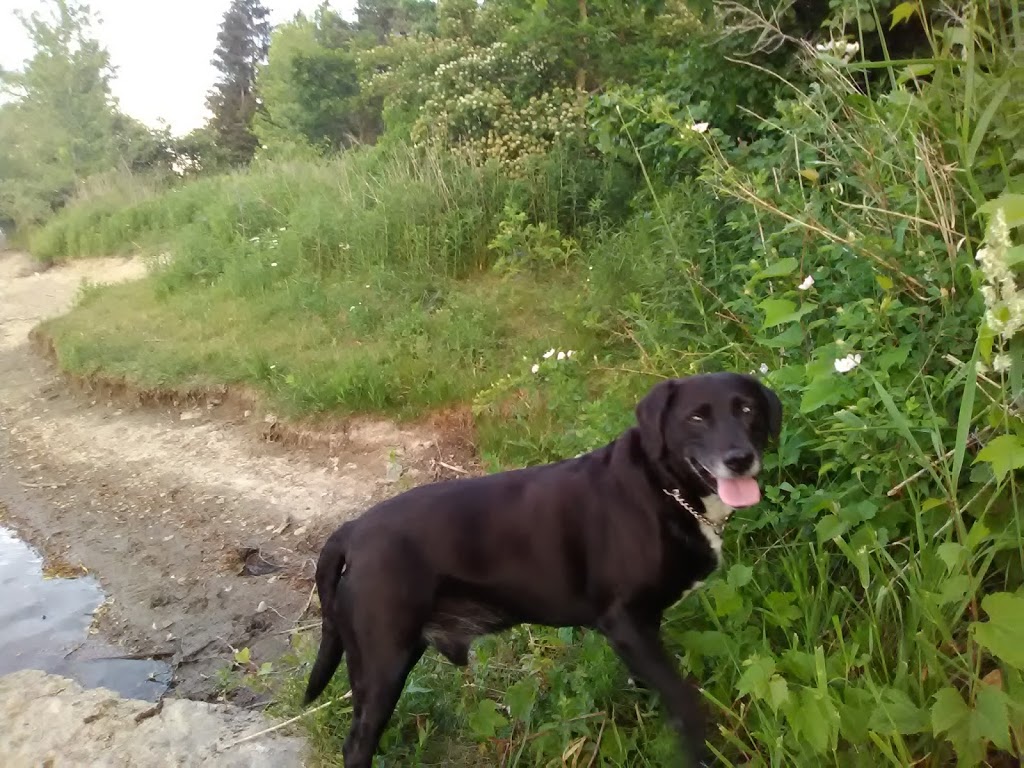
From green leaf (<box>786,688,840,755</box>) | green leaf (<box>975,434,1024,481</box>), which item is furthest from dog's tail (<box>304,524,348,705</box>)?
green leaf (<box>975,434,1024,481</box>)

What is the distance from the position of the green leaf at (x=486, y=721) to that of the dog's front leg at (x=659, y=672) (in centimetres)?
46

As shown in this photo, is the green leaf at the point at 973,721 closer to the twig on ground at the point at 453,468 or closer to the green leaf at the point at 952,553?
the green leaf at the point at 952,553

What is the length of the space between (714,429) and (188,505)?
3.75 meters

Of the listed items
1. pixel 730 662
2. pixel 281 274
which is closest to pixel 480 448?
pixel 730 662

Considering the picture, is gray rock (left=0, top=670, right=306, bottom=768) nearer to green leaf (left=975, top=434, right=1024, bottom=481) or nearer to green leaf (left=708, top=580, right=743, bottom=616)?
green leaf (left=708, top=580, right=743, bottom=616)

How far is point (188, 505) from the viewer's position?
473cm

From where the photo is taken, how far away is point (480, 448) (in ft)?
14.7

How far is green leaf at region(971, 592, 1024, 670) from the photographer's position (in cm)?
149

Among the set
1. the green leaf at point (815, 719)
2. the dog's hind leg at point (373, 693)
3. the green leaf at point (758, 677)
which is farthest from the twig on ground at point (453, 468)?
the green leaf at point (815, 719)

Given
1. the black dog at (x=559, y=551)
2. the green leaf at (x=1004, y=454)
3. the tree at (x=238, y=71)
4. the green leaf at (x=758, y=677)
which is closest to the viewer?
the green leaf at (x=1004, y=454)

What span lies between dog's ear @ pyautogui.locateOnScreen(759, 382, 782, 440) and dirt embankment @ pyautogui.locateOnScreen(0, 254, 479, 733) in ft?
7.81

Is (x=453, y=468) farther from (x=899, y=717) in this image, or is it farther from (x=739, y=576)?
(x=899, y=717)

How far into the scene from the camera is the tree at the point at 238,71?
3112cm

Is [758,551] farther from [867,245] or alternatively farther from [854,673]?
[867,245]
